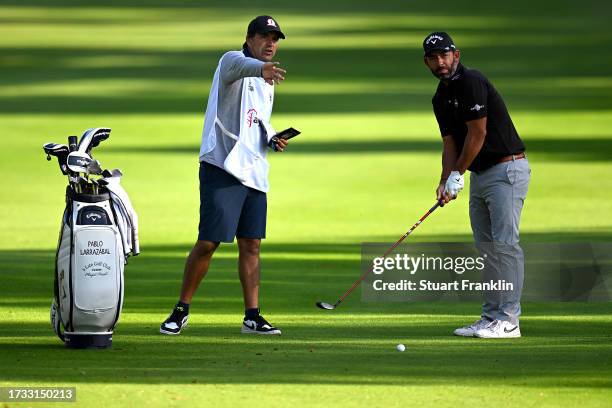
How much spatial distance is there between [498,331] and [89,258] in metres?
2.45

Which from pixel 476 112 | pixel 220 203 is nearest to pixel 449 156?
pixel 476 112

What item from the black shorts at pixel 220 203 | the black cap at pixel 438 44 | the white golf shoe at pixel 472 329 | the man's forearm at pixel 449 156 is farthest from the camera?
the man's forearm at pixel 449 156

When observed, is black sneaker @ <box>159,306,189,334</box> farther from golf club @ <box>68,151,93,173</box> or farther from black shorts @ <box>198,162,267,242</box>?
golf club @ <box>68,151,93,173</box>

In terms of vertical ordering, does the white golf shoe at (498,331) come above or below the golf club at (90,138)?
below

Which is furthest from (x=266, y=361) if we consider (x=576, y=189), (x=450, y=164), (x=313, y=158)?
(x=313, y=158)

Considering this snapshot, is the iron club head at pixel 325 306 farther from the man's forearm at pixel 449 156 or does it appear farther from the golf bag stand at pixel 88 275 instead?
the golf bag stand at pixel 88 275

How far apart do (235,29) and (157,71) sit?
8.26 metres

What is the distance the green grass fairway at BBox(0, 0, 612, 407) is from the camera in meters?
8.66

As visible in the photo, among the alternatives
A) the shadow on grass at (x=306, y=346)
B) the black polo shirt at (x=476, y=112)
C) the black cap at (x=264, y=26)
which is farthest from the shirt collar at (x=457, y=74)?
the shadow on grass at (x=306, y=346)

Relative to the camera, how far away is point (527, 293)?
40.1ft

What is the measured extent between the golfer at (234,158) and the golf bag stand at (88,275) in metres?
0.76

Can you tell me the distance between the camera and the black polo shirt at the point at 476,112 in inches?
390

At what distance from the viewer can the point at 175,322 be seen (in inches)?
399

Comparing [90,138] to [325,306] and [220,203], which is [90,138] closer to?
[220,203]
